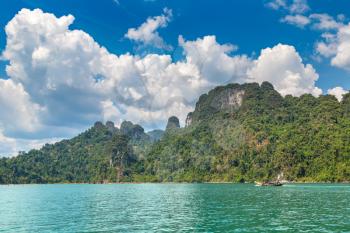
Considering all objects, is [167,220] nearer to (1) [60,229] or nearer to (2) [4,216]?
(1) [60,229]

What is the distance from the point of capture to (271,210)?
62.3m

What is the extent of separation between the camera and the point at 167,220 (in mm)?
52469

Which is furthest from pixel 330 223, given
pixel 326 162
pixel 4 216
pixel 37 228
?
pixel 326 162

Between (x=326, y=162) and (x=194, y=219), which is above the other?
(x=326, y=162)

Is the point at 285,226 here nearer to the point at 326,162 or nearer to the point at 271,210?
the point at 271,210

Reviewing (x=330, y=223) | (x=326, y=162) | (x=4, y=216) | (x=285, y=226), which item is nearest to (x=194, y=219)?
(x=285, y=226)

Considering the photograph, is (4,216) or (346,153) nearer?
(4,216)

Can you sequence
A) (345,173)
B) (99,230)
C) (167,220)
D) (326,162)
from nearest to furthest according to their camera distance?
(99,230) → (167,220) → (345,173) → (326,162)

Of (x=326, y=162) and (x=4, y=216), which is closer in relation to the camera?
(x=4, y=216)

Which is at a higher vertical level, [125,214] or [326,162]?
[326,162]

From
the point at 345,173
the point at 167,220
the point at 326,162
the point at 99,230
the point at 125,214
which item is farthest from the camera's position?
the point at 326,162

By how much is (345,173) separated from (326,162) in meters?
16.2

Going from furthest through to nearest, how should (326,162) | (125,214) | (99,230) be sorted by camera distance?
(326,162), (125,214), (99,230)

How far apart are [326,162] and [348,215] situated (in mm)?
152655
